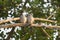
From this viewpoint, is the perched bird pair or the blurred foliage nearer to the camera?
the perched bird pair

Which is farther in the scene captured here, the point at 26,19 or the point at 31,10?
the point at 31,10

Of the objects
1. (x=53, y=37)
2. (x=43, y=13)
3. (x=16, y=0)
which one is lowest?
(x=53, y=37)

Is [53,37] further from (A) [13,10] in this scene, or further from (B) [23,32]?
(A) [13,10]

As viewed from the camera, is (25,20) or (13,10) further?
(13,10)

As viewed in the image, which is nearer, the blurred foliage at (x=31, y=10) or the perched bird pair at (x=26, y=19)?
the perched bird pair at (x=26, y=19)

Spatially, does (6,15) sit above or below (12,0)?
below

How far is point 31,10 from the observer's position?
29.0 ft

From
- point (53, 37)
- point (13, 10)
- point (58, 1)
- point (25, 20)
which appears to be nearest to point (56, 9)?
point (58, 1)

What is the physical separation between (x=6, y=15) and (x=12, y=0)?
0.67 metres

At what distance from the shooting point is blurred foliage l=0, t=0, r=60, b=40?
8.47 m

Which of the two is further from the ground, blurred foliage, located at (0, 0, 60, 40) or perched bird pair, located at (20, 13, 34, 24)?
perched bird pair, located at (20, 13, 34, 24)

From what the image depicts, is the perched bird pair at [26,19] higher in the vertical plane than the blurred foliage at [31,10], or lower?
higher

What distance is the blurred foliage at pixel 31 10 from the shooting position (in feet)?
27.8

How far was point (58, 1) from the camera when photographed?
870 cm
